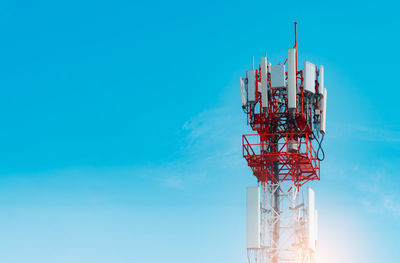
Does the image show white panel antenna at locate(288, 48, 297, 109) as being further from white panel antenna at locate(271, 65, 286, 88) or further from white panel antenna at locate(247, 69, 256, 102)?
white panel antenna at locate(247, 69, 256, 102)

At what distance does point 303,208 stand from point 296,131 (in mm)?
8684

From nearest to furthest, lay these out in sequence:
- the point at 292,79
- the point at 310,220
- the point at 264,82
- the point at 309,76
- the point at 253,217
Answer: the point at 310,220 → the point at 253,217 → the point at 292,79 → the point at 264,82 → the point at 309,76

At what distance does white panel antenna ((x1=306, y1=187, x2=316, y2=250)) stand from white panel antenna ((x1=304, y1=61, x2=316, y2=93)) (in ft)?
35.8

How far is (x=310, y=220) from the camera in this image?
3723 inches

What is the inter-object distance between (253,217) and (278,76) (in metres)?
15.3

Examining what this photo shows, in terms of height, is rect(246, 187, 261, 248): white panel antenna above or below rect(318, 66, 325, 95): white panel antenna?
below

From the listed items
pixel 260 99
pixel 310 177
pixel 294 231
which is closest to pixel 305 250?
pixel 294 231

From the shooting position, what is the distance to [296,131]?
9856cm

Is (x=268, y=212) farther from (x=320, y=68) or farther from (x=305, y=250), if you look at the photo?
(x=320, y=68)

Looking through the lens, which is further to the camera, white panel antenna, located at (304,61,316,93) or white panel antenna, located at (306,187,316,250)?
white panel antenna, located at (304,61,316,93)

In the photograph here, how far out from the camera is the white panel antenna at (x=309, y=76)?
96.7 meters

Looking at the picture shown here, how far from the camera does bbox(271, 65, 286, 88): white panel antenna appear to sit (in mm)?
95812

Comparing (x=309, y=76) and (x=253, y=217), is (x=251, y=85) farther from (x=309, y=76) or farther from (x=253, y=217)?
(x=253, y=217)

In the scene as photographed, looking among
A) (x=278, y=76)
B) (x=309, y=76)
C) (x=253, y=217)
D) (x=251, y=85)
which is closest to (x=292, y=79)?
(x=278, y=76)
